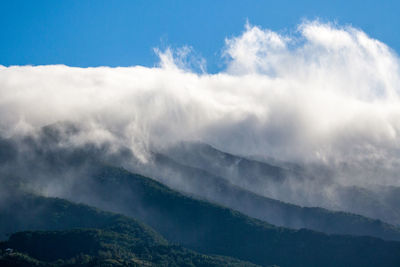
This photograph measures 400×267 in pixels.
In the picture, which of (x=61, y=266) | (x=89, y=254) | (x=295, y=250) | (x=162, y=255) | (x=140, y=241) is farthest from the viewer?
(x=295, y=250)

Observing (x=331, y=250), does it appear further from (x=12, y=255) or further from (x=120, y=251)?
(x=12, y=255)

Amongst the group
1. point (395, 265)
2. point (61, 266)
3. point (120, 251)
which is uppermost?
point (395, 265)

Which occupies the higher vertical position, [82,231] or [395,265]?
[395,265]

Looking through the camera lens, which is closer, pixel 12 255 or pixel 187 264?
pixel 12 255

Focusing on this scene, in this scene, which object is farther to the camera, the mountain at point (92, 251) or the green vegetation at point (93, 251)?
the green vegetation at point (93, 251)

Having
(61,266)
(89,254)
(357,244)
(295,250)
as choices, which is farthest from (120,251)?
(357,244)

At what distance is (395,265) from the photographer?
179500mm

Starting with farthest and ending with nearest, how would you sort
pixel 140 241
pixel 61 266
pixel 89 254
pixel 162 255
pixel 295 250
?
pixel 295 250 → pixel 140 241 → pixel 162 255 → pixel 89 254 → pixel 61 266

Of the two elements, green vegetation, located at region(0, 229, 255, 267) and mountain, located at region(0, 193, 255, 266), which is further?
green vegetation, located at region(0, 229, 255, 267)

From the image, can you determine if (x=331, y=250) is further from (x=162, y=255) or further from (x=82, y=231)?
(x=82, y=231)

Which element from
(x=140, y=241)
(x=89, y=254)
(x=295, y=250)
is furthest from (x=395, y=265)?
(x=89, y=254)

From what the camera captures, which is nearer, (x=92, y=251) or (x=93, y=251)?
(x=93, y=251)

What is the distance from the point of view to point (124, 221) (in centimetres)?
19950

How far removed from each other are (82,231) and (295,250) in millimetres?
71531
